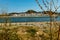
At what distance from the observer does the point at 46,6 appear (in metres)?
3.38

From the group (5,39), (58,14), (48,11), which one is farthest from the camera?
(5,39)

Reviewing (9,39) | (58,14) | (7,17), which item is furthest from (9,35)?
(58,14)

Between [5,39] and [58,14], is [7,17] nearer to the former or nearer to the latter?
[5,39]

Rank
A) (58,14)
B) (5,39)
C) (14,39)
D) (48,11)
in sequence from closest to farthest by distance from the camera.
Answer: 1. (48,11)
2. (58,14)
3. (5,39)
4. (14,39)

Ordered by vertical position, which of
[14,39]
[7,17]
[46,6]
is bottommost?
[14,39]

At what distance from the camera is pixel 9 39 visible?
6.72 meters

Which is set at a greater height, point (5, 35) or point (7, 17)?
point (7, 17)

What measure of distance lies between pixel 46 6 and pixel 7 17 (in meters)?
3.54

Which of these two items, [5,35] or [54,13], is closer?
[54,13]

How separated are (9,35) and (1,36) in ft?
0.99

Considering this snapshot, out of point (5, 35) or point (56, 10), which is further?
point (5, 35)

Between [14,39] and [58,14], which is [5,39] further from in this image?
[58,14]

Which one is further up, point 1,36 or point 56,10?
point 56,10

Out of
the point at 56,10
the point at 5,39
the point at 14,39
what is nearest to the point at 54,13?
the point at 56,10
